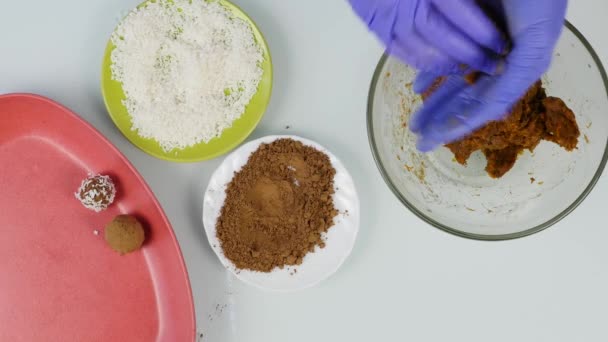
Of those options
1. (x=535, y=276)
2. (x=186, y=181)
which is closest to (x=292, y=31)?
(x=186, y=181)

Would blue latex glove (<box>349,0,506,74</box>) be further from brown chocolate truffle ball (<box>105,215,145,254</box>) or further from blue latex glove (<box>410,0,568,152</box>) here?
brown chocolate truffle ball (<box>105,215,145,254</box>)

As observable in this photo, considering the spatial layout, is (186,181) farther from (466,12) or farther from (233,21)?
(466,12)

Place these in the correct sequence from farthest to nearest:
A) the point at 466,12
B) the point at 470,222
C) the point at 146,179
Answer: the point at 146,179 < the point at 470,222 < the point at 466,12

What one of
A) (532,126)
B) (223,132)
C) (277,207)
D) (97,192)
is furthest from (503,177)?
(97,192)

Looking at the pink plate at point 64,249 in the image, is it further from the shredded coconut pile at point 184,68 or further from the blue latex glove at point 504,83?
the blue latex glove at point 504,83

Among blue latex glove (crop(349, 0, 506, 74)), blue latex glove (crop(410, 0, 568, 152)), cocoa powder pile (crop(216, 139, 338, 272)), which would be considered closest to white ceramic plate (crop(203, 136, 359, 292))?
cocoa powder pile (crop(216, 139, 338, 272))
